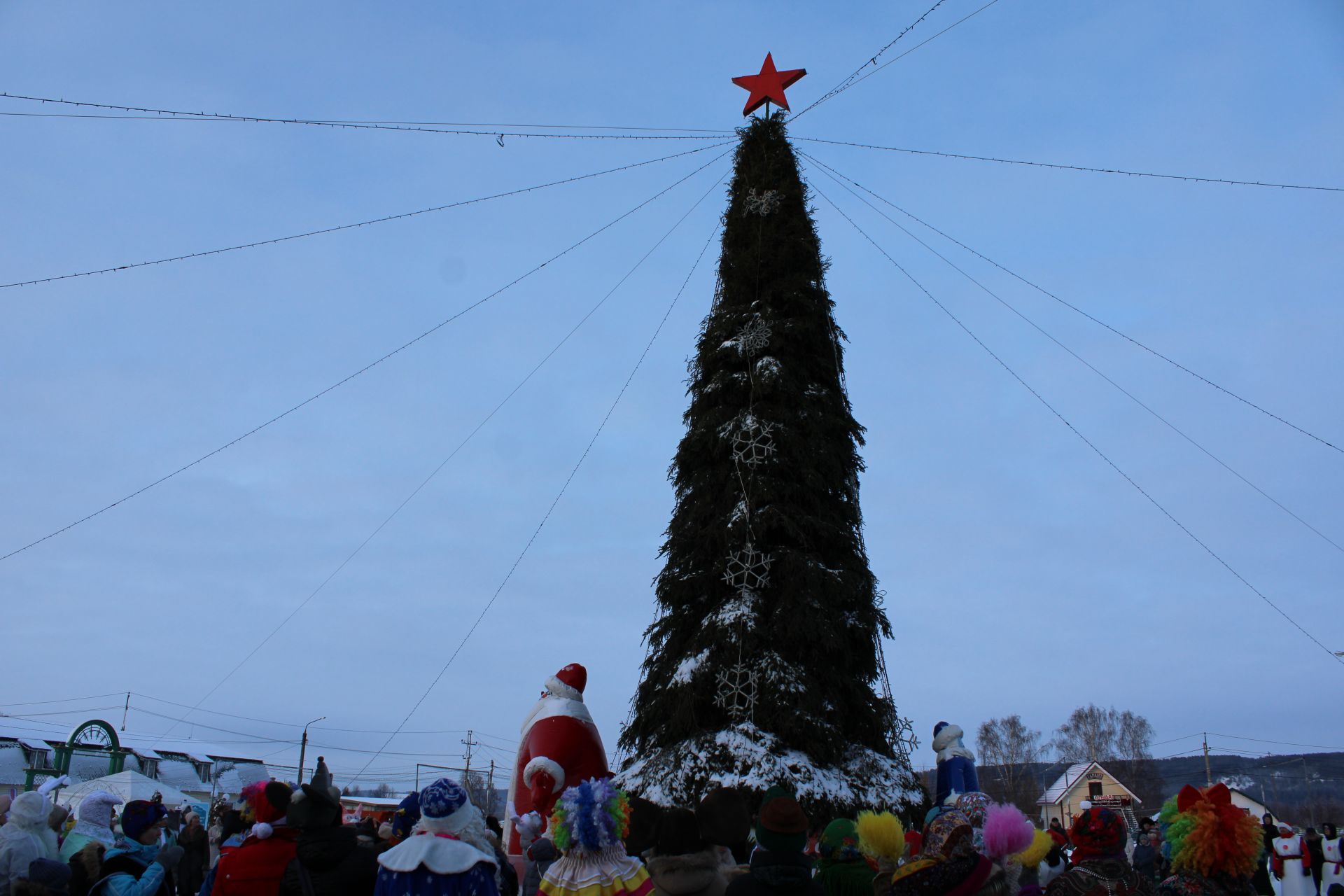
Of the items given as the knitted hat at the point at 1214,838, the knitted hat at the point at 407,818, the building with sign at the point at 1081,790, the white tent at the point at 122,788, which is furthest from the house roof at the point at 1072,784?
the knitted hat at the point at 407,818

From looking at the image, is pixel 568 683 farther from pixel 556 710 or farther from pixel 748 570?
pixel 748 570

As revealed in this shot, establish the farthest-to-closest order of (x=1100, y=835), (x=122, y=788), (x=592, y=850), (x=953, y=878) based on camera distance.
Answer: (x=122, y=788) → (x=592, y=850) → (x=1100, y=835) → (x=953, y=878)

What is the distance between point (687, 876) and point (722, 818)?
0.56 m

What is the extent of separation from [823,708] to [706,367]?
12.5 ft

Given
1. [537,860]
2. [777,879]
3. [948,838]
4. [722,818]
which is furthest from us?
[537,860]

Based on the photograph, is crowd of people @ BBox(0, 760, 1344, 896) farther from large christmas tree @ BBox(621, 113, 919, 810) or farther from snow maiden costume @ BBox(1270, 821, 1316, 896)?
snow maiden costume @ BBox(1270, 821, 1316, 896)

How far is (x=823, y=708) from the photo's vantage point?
→ 8.52m

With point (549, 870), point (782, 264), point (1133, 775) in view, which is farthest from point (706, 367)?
point (1133, 775)

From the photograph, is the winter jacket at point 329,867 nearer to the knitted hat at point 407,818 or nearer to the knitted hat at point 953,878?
the knitted hat at point 407,818

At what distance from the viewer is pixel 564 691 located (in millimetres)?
8508

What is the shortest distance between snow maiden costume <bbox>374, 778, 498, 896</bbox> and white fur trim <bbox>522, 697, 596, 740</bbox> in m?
3.90

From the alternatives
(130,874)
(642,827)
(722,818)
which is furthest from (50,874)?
(722,818)

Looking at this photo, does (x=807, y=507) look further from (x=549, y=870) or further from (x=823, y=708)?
(x=549, y=870)

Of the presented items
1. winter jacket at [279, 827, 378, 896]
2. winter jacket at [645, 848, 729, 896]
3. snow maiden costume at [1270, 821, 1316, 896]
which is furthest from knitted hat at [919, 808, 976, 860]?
snow maiden costume at [1270, 821, 1316, 896]
